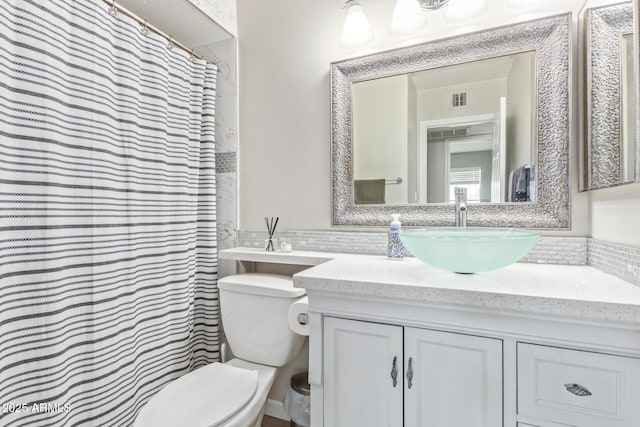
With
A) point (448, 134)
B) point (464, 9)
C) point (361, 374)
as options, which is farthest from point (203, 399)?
point (464, 9)

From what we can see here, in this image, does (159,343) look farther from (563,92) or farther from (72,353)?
(563,92)

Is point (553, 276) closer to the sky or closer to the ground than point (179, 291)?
closer to the sky

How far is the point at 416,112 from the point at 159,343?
1.57 metres

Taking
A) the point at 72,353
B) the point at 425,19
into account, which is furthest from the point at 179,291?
the point at 425,19

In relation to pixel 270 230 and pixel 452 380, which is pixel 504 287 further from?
pixel 270 230

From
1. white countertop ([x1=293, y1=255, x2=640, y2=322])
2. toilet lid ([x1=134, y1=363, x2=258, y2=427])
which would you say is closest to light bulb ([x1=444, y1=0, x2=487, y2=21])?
white countertop ([x1=293, y1=255, x2=640, y2=322])

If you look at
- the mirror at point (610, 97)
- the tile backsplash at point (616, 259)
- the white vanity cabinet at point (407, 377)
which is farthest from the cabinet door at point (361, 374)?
the mirror at point (610, 97)

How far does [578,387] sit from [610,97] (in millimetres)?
819

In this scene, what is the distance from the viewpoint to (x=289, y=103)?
5.19 feet

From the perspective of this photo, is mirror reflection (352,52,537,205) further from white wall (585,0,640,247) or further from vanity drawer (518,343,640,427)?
vanity drawer (518,343,640,427)

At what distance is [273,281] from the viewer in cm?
137

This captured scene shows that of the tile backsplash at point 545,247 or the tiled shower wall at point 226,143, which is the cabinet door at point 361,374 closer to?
the tile backsplash at point 545,247

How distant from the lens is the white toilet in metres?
0.99

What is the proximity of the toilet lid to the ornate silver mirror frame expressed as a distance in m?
0.81
